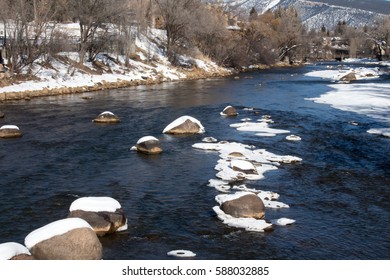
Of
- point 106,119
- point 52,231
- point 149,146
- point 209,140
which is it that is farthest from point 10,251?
point 106,119

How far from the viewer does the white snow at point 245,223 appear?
10.9m

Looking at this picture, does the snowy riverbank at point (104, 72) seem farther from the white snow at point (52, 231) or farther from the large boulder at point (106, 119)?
the white snow at point (52, 231)

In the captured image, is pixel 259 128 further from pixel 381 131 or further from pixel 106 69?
pixel 106 69

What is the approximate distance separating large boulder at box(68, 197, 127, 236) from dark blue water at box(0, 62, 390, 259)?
0.27 meters

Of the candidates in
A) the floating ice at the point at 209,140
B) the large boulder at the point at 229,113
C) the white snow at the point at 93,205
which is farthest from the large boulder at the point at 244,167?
the large boulder at the point at 229,113

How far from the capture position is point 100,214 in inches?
423

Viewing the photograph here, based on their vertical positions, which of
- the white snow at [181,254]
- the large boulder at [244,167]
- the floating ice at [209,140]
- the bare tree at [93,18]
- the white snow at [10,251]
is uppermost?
the bare tree at [93,18]

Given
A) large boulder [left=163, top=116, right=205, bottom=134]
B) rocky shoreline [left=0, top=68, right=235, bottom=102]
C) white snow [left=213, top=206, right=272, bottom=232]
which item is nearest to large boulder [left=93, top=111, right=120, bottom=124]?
large boulder [left=163, top=116, right=205, bottom=134]

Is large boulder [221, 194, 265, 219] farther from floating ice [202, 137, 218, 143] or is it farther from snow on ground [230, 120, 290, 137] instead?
snow on ground [230, 120, 290, 137]

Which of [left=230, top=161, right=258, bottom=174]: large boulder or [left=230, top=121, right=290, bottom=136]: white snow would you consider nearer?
[left=230, top=161, right=258, bottom=174]: large boulder

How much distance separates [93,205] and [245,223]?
3683mm

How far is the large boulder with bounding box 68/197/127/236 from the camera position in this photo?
10.5 meters

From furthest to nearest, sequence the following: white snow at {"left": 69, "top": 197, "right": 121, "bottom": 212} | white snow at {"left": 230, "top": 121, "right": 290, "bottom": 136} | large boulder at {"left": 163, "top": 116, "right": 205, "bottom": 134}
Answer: white snow at {"left": 230, "top": 121, "right": 290, "bottom": 136} < large boulder at {"left": 163, "top": 116, "right": 205, "bottom": 134} < white snow at {"left": 69, "top": 197, "right": 121, "bottom": 212}

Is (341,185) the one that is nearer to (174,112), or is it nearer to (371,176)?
(371,176)
